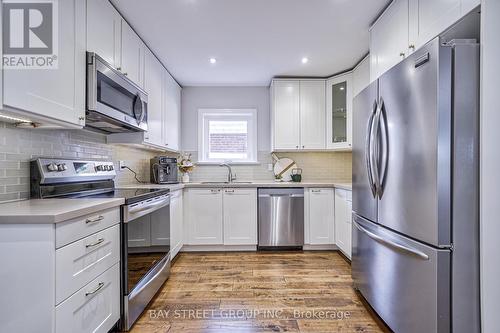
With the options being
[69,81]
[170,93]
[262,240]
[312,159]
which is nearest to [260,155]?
[312,159]

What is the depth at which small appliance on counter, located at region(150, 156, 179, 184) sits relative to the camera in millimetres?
3039

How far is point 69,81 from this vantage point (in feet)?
4.81

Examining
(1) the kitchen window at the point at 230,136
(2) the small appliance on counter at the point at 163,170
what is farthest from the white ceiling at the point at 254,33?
(2) the small appliance on counter at the point at 163,170

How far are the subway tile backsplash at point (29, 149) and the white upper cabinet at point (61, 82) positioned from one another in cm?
33

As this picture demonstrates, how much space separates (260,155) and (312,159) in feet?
2.63

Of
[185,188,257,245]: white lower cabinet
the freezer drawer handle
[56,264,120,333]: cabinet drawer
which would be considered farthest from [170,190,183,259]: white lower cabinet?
the freezer drawer handle

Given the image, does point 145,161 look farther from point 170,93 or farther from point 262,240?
point 262,240

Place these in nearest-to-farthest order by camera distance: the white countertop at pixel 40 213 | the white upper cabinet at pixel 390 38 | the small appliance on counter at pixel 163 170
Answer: the white countertop at pixel 40 213
the white upper cabinet at pixel 390 38
the small appliance on counter at pixel 163 170

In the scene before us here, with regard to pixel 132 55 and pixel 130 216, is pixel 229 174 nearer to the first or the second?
pixel 132 55

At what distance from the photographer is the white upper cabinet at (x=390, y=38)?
1778 mm

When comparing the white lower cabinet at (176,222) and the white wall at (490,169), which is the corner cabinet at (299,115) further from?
the white wall at (490,169)

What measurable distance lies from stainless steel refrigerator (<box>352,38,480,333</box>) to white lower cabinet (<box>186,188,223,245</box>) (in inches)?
81.7

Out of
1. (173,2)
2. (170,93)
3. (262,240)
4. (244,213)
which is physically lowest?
(262,240)

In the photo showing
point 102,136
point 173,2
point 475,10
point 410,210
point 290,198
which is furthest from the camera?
point 290,198
